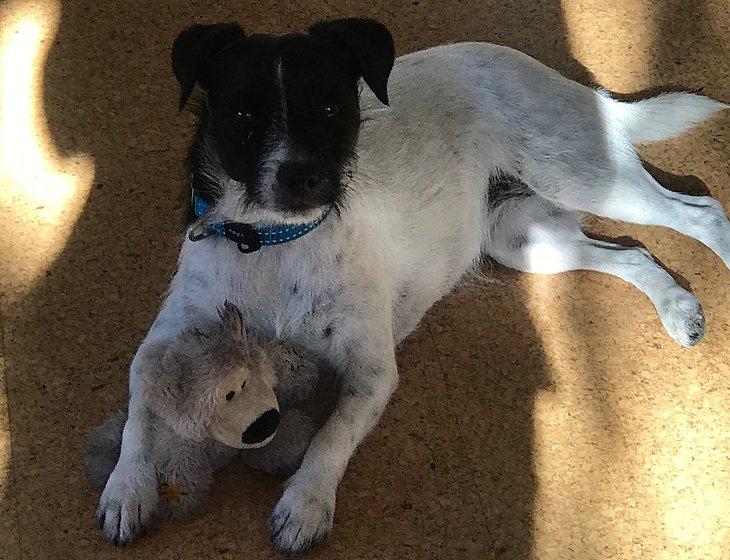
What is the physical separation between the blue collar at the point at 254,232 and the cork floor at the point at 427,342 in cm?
66

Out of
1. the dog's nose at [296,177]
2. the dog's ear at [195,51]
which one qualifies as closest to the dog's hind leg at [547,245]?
the dog's nose at [296,177]

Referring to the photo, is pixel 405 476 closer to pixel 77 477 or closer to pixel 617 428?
pixel 617 428

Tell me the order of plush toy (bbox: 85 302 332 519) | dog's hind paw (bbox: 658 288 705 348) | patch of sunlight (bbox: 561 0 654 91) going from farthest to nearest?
patch of sunlight (bbox: 561 0 654 91) → dog's hind paw (bbox: 658 288 705 348) → plush toy (bbox: 85 302 332 519)

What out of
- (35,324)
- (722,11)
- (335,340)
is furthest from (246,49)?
(722,11)

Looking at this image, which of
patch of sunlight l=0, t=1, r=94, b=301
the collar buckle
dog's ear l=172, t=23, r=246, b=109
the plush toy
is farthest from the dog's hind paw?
patch of sunlight l=0, t=1, r=94, b=301

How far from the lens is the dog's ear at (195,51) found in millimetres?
1899

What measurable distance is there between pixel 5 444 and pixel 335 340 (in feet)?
3.42

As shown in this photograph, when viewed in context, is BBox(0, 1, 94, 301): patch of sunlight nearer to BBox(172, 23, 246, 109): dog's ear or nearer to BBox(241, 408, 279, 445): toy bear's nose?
BBox(172, 23, 246, 109): dog's ear

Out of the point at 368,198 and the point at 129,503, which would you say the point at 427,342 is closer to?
the point at 368,198

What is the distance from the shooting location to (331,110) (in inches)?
76.5

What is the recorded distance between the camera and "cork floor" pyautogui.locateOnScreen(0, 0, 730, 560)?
2.20 m

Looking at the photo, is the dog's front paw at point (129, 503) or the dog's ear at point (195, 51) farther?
the dog's front paw at point (129, 503)

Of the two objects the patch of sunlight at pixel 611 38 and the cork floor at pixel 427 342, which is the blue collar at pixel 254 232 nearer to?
the cork floor at pixel 427 342

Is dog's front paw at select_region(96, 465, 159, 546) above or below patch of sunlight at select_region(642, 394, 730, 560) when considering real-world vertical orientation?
above
